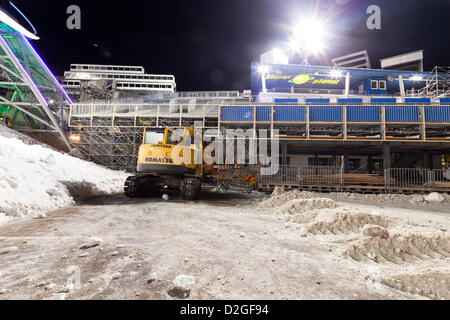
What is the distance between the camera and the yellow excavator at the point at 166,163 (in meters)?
10.1

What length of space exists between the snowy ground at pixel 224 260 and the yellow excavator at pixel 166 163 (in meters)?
4.18

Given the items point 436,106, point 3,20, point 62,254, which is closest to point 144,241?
point 62,254

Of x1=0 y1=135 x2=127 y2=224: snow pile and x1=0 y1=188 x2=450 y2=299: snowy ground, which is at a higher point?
x1=0 y1=135 x2=127 y2=224: snow pile

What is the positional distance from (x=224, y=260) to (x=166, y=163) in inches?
290

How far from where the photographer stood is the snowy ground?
2.65 metres

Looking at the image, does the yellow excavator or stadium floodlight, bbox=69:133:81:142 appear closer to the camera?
the yellow excavator

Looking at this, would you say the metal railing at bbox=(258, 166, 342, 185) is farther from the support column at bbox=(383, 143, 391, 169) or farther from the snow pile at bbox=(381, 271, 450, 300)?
the snow pile at bbox=(381, 271, 450, 300)

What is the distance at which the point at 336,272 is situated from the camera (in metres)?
3.24

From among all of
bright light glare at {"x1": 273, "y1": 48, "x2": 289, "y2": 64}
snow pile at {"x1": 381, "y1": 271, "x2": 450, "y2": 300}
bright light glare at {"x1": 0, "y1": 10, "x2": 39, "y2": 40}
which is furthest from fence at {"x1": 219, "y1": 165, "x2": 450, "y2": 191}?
bright light glare at {"x1": 273, "y1": 48, "x2": 289, "y2": 64}

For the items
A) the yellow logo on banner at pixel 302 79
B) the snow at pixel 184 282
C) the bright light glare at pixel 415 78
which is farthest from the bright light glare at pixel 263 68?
the snow at pixel 184 282

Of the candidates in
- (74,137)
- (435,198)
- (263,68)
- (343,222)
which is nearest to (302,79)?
(263,68)

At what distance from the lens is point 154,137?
10445 millimetres

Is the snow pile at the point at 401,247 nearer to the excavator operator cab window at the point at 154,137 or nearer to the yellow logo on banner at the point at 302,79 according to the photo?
the excavator operator cab window at the point at 154,137
